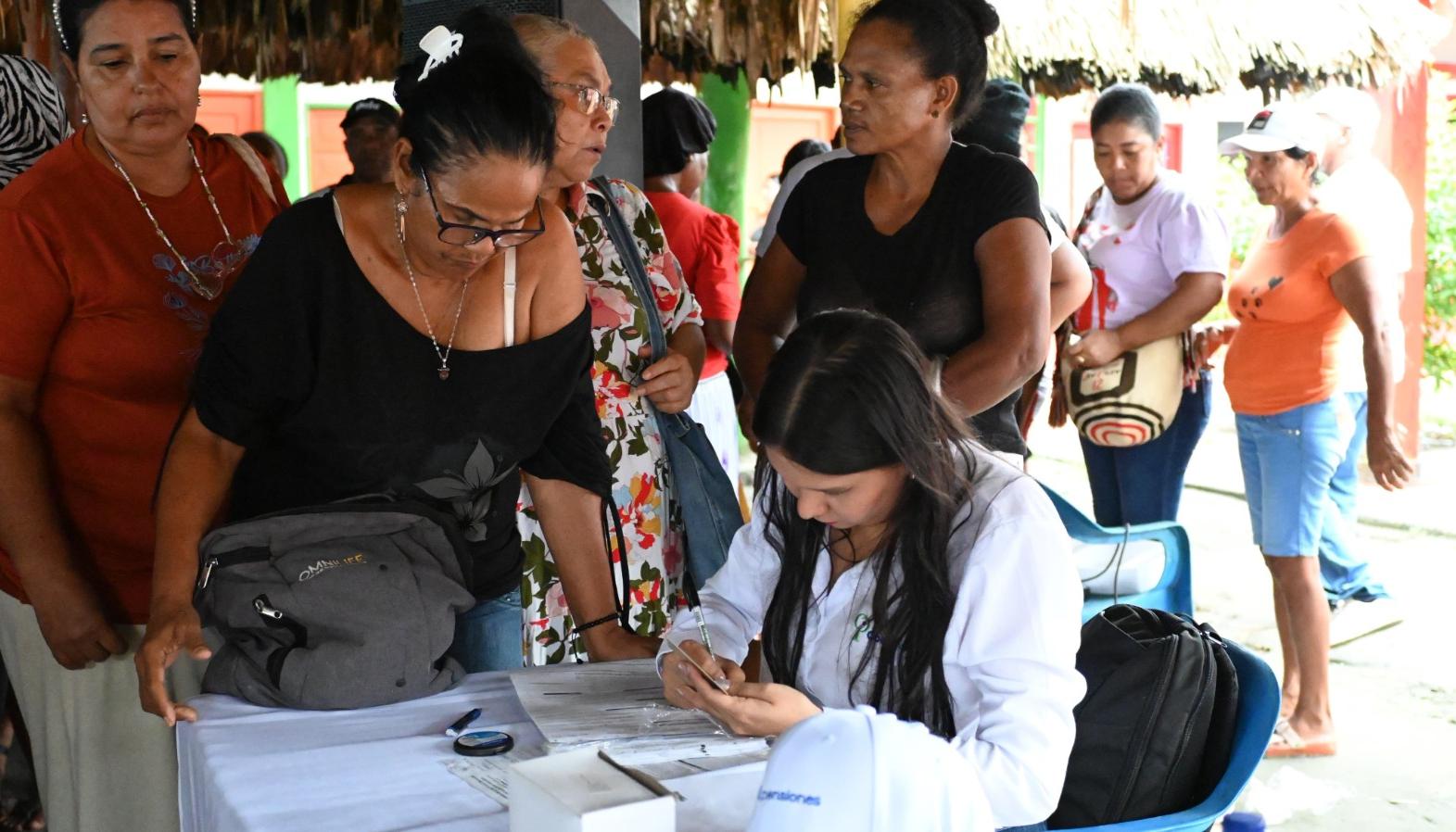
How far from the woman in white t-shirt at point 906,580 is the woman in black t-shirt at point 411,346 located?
39 centimetres

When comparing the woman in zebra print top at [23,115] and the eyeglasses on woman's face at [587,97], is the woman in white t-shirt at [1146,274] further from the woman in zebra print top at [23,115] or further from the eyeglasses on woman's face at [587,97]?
the woman in zebra print top at [23,115]

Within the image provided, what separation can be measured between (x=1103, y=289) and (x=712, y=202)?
357 cm

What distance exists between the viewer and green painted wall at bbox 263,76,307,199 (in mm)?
10758

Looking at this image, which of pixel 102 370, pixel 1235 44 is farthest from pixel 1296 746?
pixel 1235 44

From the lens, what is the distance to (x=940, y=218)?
246 cm

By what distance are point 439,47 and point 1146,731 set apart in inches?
46.4

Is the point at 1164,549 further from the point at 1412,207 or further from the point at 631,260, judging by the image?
the point at 1412,207

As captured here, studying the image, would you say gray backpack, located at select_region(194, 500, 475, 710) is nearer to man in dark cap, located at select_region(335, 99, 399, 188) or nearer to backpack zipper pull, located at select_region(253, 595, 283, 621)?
backpack zipper pull, located at select_region(253, 595, 283, 621)

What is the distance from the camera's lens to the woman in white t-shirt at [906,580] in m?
1.36

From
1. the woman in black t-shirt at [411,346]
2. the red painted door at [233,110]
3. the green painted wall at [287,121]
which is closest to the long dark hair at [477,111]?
the woman in black t-shirt at [411,346]

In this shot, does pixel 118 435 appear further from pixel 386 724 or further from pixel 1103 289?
pixel 1103 289

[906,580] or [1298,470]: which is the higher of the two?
[906,580]

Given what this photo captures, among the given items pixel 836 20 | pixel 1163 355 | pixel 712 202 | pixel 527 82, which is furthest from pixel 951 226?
pixel 712 202

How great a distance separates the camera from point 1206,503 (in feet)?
23.7
